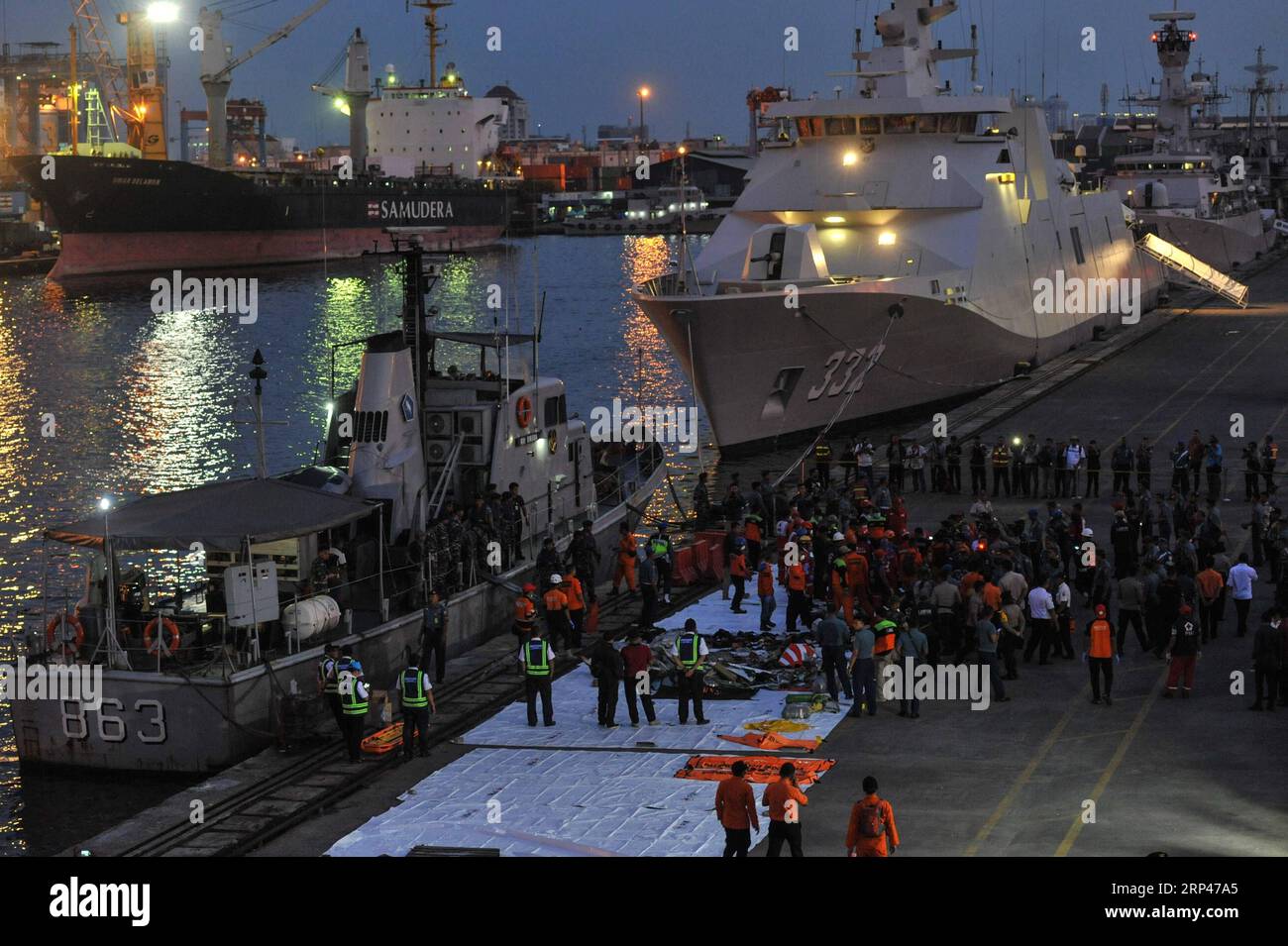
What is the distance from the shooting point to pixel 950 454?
105 ft

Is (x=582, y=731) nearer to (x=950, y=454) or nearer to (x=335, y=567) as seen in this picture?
(x=335, y=567)

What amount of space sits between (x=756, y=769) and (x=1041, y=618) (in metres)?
4.92

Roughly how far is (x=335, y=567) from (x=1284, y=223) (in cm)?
11094

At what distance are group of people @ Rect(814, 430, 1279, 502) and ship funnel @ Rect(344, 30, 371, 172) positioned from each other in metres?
Result: 144

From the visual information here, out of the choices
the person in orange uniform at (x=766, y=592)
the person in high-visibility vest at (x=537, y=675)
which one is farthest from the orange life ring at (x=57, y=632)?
the person in orange uniform at (x=766, y=592)

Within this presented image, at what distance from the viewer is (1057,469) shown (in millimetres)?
30938

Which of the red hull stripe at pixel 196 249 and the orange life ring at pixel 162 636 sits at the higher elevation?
the red hull stripe at pixel 196 249

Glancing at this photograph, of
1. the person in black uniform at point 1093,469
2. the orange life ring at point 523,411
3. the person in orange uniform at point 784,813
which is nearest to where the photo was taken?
the person in orange uniform at point 784,813

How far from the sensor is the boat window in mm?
53419

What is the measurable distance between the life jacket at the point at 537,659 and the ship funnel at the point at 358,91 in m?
156

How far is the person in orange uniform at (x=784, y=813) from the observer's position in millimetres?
13070

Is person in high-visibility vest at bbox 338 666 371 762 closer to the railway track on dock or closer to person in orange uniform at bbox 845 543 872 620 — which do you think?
the railway track on dock

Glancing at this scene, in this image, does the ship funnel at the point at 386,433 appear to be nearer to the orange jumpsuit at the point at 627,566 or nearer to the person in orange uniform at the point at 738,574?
the orange jumpsuit at the point at 627,566
